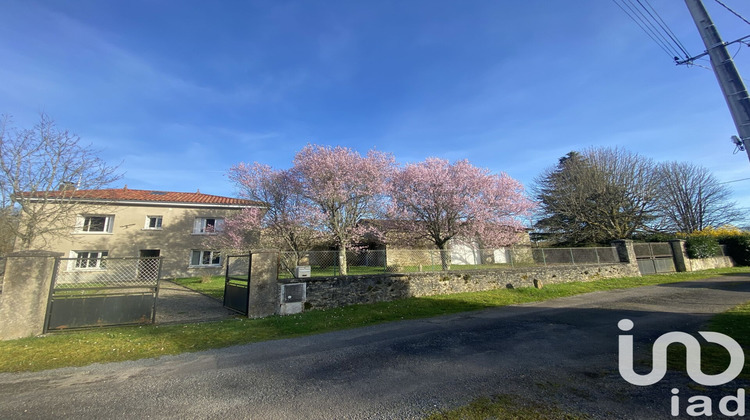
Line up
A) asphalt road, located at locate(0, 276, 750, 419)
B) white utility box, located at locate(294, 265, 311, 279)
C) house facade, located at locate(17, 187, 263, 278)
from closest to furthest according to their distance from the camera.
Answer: asphalt road, located at locate(0, 276, 750, 419) → white utility box, located at locate(294, 265, 311, 279) → house facade, located at locate(17, 187, 263, 278)

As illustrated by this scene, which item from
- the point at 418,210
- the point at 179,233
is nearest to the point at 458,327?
the point at 418,210

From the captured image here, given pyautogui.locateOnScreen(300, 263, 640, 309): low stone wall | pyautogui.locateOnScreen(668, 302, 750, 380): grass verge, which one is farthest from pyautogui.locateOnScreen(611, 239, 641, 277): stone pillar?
pyautogui.locateOnScreen(668, 302, 750, 380): grass verge

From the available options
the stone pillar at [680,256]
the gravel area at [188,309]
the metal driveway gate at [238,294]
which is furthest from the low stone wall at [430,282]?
the stone pillar at [680,256]

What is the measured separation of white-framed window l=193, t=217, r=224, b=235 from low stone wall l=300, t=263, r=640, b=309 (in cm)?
1631

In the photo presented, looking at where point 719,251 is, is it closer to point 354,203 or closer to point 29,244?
point 354,203

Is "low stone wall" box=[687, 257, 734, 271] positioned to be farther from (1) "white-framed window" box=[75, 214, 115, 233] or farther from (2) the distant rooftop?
(1) "white-framed window" box=[75, 214, 115, 233]

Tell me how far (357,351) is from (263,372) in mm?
1664

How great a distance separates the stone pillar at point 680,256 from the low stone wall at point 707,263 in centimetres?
42

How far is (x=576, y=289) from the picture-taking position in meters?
13.2
